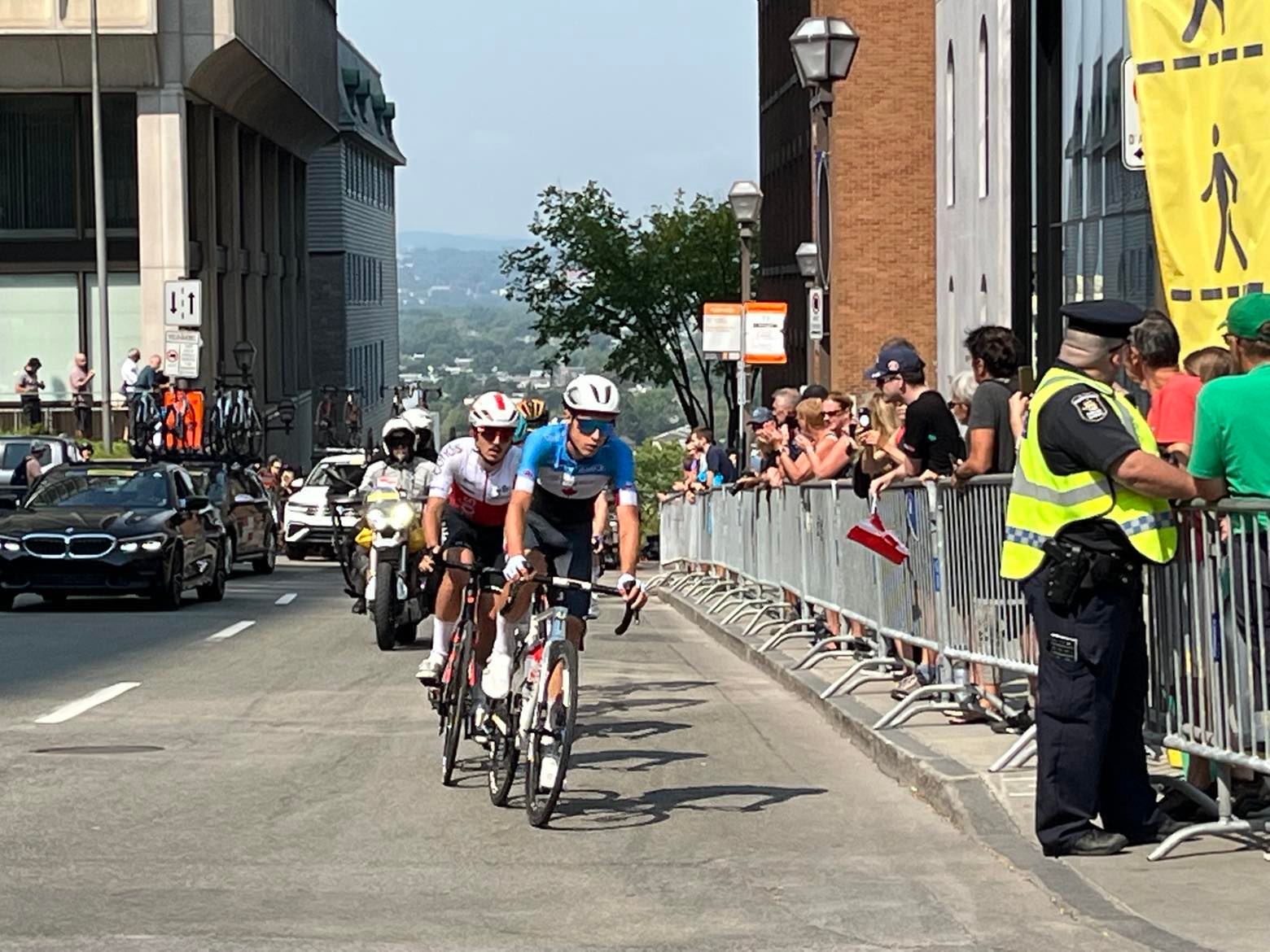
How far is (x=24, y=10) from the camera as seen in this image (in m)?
52.8

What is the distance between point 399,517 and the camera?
61.2 feet

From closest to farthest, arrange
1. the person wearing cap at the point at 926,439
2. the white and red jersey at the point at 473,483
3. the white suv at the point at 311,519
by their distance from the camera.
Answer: the white and red jersey at the point at 473,483
the person wearing cap at the point at 926,439
the white suv at the point at 311,519

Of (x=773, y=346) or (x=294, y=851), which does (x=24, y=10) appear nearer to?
(x=773, y=346)

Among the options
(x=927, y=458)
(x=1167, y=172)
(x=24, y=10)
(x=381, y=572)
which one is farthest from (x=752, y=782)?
(x=24, y=10)

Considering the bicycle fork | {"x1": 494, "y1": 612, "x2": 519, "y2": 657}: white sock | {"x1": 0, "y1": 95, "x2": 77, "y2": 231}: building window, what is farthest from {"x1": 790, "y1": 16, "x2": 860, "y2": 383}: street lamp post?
{"x1": 0, "y1": 95, "x2": 77, "y2": 231}: building window

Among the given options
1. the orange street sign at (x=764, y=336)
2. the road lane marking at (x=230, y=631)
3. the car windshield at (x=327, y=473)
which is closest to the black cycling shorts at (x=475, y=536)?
the road lane marking at (x=230, y=631)

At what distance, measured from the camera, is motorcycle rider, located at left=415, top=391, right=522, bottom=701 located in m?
12.1

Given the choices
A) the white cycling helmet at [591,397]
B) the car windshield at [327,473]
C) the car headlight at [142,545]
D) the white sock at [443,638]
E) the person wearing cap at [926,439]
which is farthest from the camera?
the car windshield at [327,473]

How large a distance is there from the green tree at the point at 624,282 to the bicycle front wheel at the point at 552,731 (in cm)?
6900

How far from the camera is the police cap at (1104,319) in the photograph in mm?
8883

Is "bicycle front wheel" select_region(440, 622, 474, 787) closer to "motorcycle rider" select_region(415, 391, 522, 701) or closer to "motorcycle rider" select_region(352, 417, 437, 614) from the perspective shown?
"motorcycle rider" select_region(415, 391, 522, 701)

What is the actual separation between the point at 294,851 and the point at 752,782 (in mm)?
2804

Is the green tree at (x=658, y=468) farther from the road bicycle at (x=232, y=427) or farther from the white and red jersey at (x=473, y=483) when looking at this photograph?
the white and red jersey at (x=473, y=483)

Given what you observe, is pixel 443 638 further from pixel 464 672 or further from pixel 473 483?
pixel 464 672
